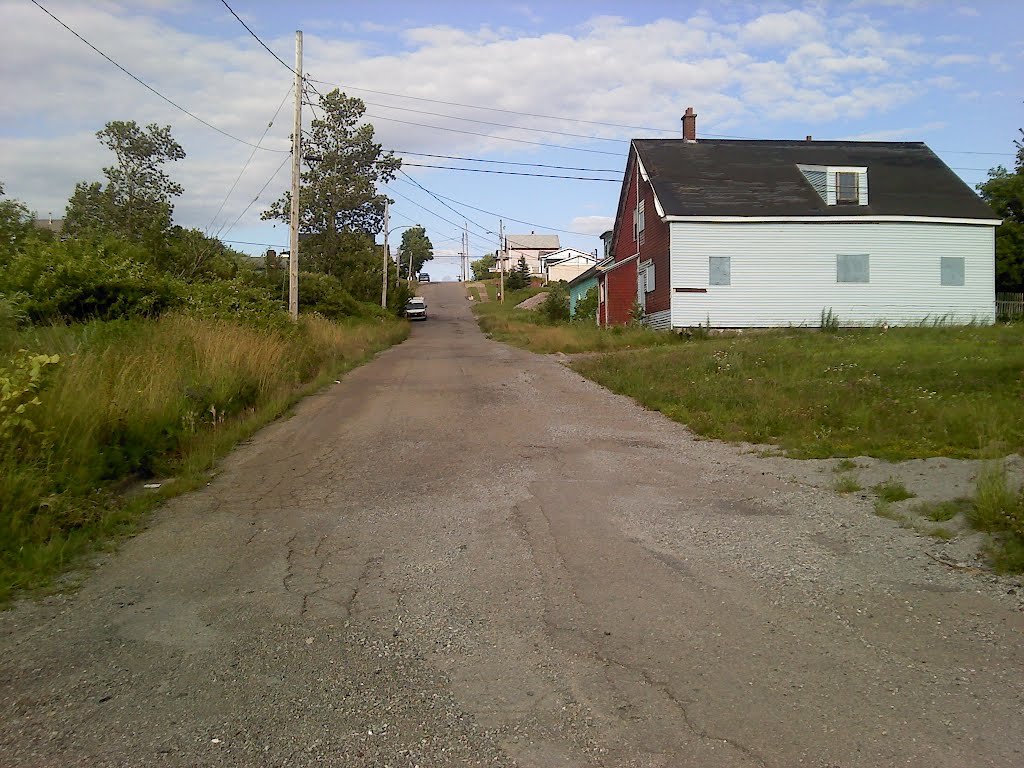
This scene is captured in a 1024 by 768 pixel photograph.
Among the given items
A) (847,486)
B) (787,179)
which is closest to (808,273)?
(787,179)

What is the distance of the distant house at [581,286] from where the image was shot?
42419mm

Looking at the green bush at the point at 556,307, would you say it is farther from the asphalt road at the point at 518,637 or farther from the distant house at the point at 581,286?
the asphalt road at the point at 518,637

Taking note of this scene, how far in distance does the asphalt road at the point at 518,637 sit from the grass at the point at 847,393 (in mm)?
2253

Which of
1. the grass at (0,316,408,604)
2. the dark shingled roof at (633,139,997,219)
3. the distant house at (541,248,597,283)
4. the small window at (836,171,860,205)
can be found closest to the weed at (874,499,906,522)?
the grass at (0,316,408,604)

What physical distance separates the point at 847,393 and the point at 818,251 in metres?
16.9

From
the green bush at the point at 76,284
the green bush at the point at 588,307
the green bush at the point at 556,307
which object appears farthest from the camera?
the green bush at the point at 556,307

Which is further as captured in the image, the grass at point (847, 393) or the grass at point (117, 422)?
the grass at point (847, 393)

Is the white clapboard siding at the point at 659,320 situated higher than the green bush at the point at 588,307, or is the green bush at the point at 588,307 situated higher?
the green bush at the point at 588,307

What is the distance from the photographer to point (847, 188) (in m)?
28.1

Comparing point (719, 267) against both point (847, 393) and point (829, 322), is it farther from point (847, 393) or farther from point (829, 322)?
point (847, 393)

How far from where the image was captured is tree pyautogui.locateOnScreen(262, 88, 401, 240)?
50.0 m

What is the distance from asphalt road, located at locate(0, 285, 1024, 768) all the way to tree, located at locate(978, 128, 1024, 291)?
3309 centimetres

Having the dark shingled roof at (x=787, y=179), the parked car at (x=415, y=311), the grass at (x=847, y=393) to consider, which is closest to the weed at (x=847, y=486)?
the grass at (x=847, y=393)

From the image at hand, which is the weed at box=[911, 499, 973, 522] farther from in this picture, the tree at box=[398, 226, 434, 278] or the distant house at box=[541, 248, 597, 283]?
the tree at box=[398, 226, 434, 278]
